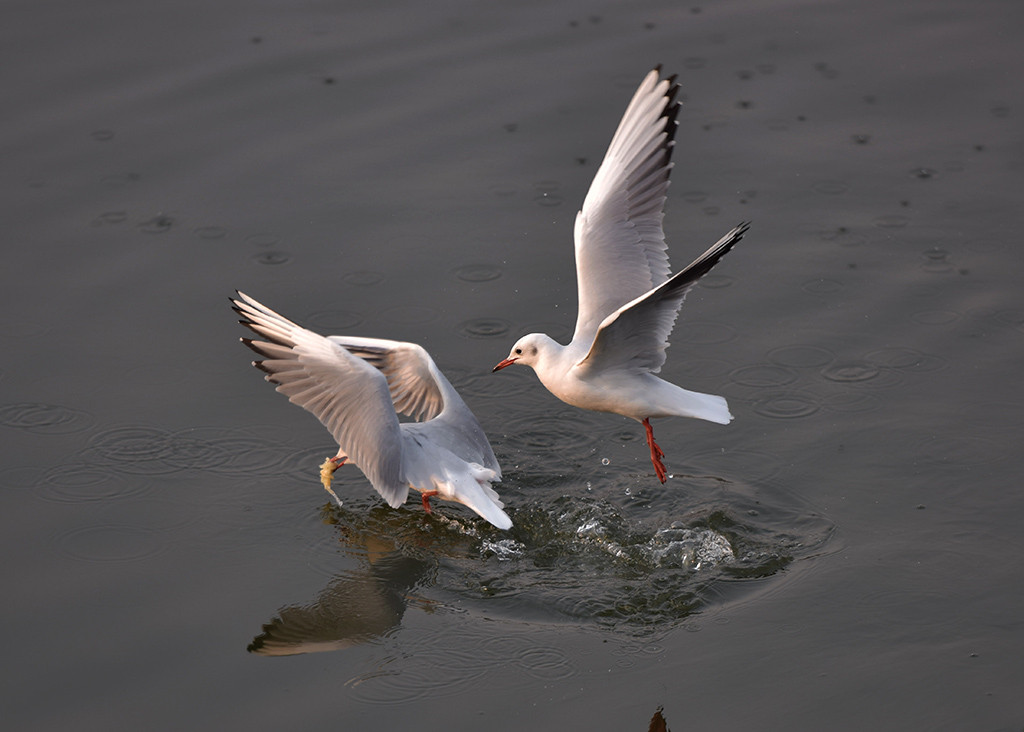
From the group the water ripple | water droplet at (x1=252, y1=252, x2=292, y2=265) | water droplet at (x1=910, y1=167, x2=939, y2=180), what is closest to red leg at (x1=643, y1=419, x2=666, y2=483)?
water droplet at (x1=252, y1=252, x2=292, y2=265)

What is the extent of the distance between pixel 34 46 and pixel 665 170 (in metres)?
5.95

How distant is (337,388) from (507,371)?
1.66 m

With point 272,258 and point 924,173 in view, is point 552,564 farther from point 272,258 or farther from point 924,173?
point 924,173

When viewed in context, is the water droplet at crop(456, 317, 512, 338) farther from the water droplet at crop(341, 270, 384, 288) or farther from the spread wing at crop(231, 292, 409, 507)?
the spread wing at crop(231, 292, 409, 507)

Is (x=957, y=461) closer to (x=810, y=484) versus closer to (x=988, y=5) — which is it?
(x=810, y=484)

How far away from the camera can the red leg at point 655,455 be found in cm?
648

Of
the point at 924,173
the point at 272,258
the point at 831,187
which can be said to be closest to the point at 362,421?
the point at 272,258

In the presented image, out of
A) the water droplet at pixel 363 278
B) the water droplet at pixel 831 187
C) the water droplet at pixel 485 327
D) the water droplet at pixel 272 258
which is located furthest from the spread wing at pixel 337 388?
the water droplet at pixel 831 187

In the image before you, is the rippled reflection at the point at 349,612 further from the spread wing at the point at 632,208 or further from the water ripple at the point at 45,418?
the water ripple at the point at 45,418

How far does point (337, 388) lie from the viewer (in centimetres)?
611

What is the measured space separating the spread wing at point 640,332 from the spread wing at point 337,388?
1.06 m

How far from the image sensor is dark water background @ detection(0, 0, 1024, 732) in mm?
5211

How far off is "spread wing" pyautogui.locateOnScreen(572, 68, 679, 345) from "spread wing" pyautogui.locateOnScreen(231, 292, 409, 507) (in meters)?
1.30

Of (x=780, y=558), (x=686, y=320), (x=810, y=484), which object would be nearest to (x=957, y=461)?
(x=810, y=484)
